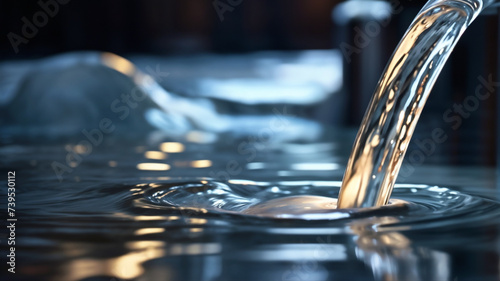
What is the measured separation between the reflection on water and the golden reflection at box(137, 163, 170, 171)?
0.04 metres

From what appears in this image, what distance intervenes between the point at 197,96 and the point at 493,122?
83 centimetres

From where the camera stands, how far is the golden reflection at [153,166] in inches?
32.4

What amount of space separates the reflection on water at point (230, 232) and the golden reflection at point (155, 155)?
170mm

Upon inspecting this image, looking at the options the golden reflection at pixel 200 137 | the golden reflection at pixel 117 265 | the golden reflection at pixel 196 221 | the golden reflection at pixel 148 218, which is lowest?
the golden reflection at pixel 117 265

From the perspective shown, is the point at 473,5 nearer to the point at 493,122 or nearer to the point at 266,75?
the point at 493,122

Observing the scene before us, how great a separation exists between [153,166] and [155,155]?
0.43 ft

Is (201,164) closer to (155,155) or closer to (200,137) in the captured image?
(155,155)

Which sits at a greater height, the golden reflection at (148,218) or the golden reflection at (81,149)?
the golden reflection at (81,149)

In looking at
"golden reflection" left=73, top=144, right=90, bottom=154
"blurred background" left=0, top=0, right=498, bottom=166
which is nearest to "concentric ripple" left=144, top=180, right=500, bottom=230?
"golden reflection" left=73, top=144, right=90, bottom=154

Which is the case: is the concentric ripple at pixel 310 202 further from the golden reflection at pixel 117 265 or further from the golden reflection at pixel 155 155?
the golden reflection at pixel 155 155

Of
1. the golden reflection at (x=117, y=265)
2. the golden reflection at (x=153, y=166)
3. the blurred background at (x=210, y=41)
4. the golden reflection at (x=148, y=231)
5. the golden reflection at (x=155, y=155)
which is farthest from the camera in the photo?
the blurred background at (x=210, y=41)

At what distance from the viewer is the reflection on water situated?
357 millimetres

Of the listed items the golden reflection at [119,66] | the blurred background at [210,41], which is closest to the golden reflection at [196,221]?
the golden reflection at [119,66]

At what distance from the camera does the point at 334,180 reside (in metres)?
0.73
